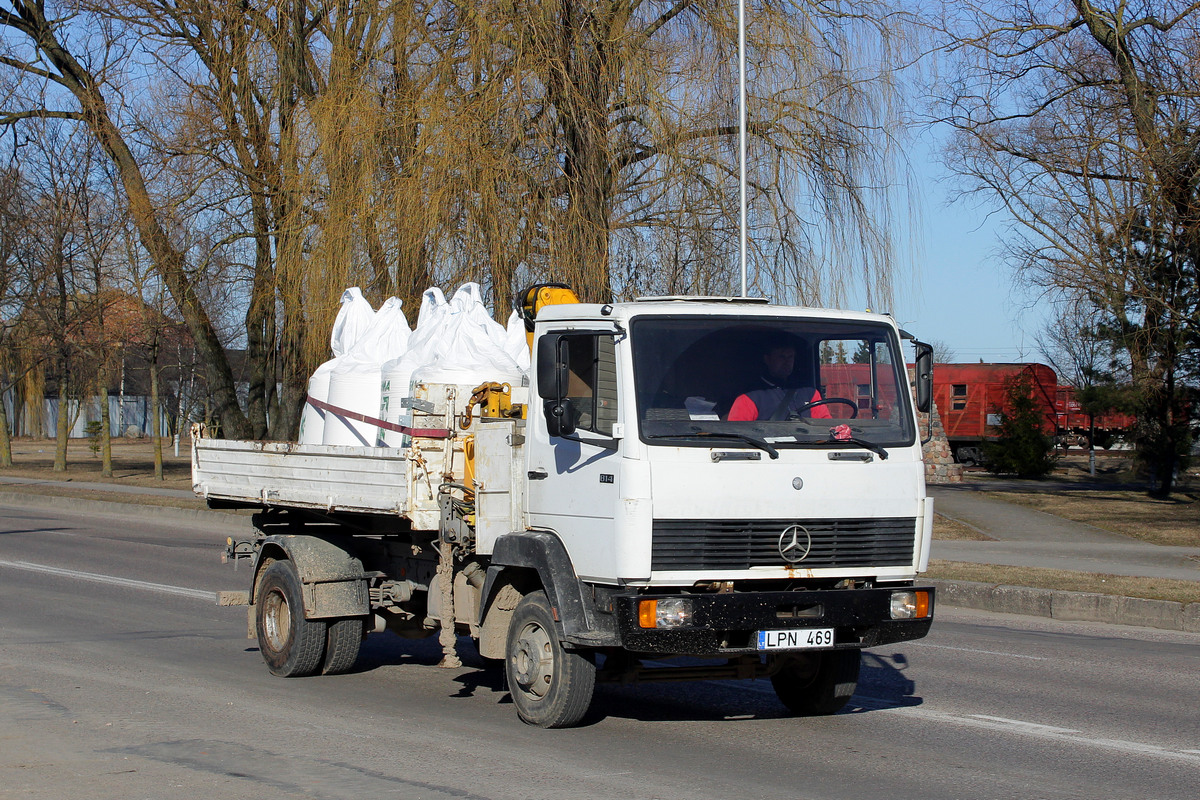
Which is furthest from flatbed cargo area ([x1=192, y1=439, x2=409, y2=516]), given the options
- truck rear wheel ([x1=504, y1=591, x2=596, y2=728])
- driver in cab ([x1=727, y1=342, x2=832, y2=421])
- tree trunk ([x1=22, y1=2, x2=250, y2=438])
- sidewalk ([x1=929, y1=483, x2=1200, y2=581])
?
tree trunk ([x1=22, y1=2, x2=250, y2=438])

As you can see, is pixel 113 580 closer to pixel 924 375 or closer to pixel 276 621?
pixel 276 621

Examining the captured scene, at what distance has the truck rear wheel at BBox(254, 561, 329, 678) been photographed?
8.41 m

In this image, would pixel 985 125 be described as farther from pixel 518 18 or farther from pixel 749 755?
pixel 749 755

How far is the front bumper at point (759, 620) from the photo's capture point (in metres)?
6.01

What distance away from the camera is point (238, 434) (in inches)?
960

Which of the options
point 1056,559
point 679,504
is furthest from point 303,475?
point 1056,559

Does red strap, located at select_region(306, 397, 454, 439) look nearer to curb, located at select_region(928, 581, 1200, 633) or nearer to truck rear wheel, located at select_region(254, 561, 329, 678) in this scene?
truck rear wheel, located at select_region(254, 561, 329, 678)

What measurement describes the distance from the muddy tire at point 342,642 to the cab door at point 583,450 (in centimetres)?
246

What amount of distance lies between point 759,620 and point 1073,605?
7.61 meters

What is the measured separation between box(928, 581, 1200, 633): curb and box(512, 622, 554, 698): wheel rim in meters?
5.75

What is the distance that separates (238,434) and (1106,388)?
21.4 m

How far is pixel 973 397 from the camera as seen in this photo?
145 ft

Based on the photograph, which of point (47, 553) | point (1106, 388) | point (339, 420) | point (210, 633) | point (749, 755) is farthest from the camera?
point (1106, 388)

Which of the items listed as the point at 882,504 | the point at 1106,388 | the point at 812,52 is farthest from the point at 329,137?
the point at 1106,388
